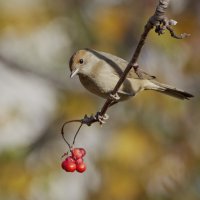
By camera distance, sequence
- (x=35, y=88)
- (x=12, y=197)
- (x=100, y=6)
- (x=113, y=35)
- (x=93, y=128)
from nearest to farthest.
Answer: (x=12, y=197) < (x=113, y=35) < (x=100, y=6) < (x=93, y=128) < (x=35, y=88)

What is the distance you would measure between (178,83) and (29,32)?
1.56 metres

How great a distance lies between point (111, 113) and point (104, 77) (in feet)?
5.77

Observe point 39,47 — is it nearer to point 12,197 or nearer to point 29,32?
point 29,32

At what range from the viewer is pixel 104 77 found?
4.61 meters

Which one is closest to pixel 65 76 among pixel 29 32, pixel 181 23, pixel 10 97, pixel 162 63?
pixel 29 32

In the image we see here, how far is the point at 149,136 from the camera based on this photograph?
233 inches

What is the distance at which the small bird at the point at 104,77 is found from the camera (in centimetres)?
451

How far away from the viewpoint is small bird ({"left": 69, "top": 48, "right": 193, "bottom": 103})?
177 inches

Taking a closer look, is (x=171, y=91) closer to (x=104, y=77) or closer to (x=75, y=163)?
(x=104, y=77)

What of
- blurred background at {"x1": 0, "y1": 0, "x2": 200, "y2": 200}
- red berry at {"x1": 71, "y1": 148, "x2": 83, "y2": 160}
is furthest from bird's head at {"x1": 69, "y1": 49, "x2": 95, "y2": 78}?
blurred background at {"x1": 0, "y1": 0, "x2": 200, "y2": 200}

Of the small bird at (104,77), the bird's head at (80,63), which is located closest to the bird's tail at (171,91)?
the small bird at (104,77)

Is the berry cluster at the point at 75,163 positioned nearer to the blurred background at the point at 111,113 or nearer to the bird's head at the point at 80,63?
the bird's head at the point at 80,63

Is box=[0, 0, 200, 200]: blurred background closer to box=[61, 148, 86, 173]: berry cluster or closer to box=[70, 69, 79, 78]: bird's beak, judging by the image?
box=[70, 69, 79, 78]: bird's beak

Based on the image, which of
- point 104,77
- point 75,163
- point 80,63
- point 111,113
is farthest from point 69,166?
point 111,113
